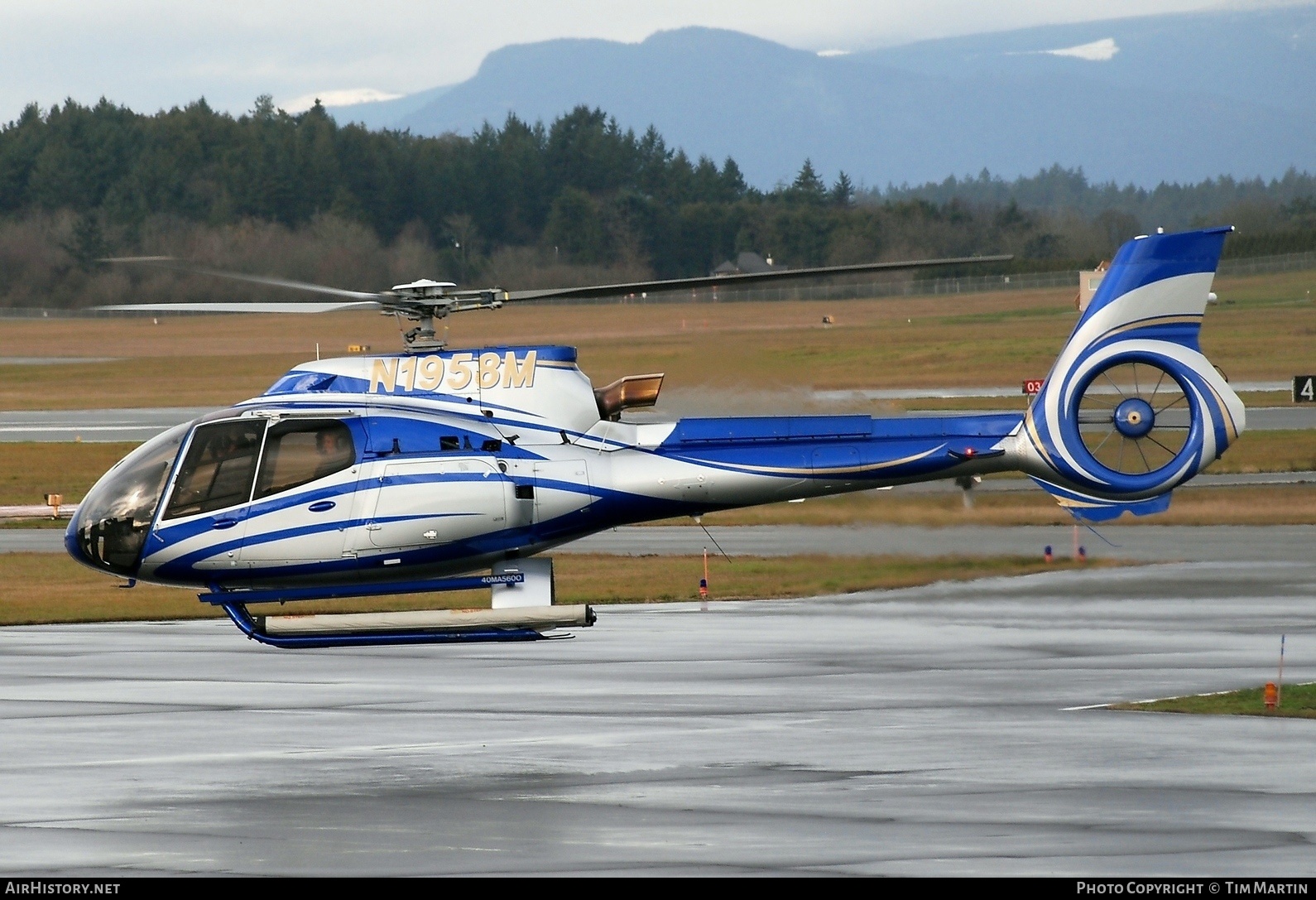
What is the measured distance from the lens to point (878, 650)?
19203mm

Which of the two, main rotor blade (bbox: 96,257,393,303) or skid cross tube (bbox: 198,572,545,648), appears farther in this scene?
skid cross tube (bbox: 198,572,545,648)

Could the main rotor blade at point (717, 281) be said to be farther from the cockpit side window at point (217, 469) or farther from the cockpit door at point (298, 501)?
the cockpit side window at point (217, 469)

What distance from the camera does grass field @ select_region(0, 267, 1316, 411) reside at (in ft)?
196

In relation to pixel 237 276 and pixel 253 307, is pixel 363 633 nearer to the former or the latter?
pixel 253 307

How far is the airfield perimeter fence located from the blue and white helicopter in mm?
60174

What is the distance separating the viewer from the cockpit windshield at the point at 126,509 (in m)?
15.4

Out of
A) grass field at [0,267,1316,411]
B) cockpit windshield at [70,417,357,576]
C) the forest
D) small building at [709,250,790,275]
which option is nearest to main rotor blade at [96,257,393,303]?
cockpit windshield at [70,417,357,576]

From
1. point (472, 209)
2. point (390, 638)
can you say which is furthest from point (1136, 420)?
point (472, 209)

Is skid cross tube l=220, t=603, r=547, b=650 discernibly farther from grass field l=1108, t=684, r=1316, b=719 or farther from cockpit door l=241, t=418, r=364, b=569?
grass field l=1108, t=684, r=1316, b=719

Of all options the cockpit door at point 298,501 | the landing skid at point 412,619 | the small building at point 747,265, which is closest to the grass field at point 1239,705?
the landing skid at point 412,619

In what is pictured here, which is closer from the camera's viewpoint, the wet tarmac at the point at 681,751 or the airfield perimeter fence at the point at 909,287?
the wet tarmac at the point at 681,751

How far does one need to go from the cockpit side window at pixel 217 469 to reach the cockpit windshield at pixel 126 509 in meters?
0.19

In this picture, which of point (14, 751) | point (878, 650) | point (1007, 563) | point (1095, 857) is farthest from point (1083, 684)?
point (14, 751)

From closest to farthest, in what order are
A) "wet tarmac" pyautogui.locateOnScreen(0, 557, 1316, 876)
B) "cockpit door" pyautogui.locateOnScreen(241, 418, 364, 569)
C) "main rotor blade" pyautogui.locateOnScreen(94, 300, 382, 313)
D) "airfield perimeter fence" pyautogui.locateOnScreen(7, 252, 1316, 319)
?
"wet tarmac" pyautogui.locateOnScreen(0, 557, 1316, 876) < "main rotor blade" pyautogui.locateOnScreen(94, 300, 382, 313) < "cockpit door" pyautogui.locateOnScreen(241, 418, 364, 569) < "airfield perimeter fence" pyautogui.locateOnScreen(7, 252, 1316, 319)
